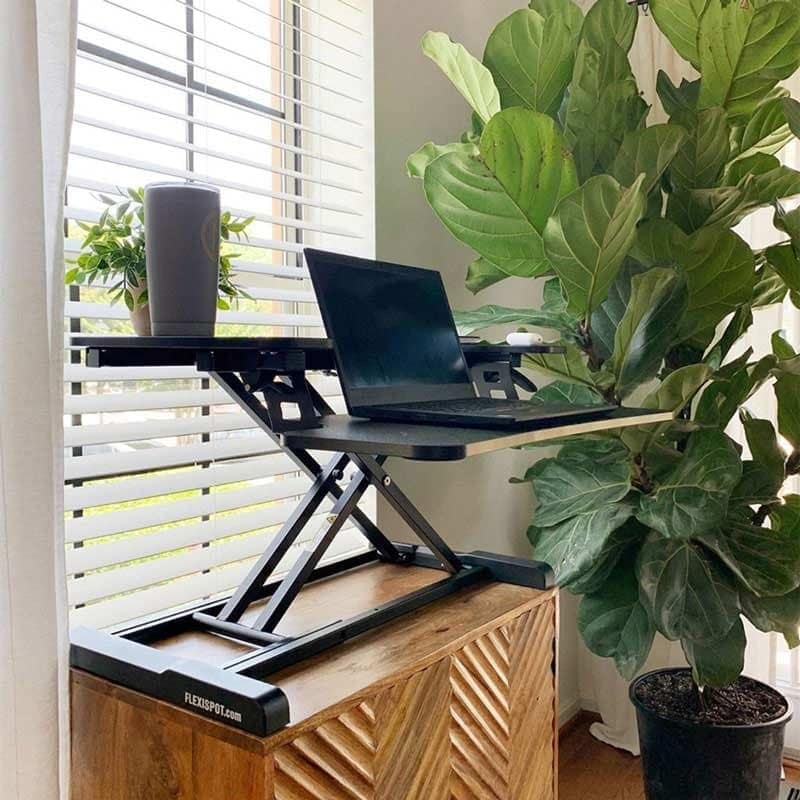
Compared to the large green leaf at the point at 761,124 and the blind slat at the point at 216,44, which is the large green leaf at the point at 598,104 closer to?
the large green leaf at the point at 761,124

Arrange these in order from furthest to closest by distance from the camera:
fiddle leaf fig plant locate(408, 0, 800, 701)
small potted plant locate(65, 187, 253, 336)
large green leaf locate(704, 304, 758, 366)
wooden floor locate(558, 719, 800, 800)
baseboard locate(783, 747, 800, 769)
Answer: baseboard locate(783, 747, 800, 769) < wooden floor locate(558, 719, 800, 800) < large green leaf locate(704, 304, 758, 366) < fiddle leaf fig plant locate(408, 0, 800, 701) < small potted plant locate(65, 187, 253, 336)

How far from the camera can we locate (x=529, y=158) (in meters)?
1.37

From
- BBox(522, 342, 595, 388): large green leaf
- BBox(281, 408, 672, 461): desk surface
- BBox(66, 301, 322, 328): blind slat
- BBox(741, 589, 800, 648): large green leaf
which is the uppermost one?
BBox(66, 301, 322, 328): blind slat

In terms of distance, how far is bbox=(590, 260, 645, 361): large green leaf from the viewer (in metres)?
1.58

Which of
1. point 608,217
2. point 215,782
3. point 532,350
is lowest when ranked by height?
point 215,782

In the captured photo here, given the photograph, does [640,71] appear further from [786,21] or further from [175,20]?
[175,20]

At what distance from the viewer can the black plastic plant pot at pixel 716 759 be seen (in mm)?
1602

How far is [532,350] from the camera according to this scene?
1.42 meters

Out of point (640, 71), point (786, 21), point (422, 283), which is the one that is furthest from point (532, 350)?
point (640, 71)

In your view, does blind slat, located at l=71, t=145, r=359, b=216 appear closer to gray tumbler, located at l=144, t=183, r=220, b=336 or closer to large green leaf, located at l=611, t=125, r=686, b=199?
gray tumbler, located at l=144, t=183, r=220, b=336

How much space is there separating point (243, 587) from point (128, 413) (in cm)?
39

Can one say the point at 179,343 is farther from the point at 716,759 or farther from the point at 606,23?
the point at 716,759

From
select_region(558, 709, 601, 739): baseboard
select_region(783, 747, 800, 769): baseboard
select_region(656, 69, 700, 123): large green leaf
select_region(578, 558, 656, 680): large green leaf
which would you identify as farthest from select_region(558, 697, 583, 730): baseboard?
select_region(656, 69, 700, 123): large green leaf

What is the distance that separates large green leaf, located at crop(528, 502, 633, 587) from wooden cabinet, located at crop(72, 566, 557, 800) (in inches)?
8.8
